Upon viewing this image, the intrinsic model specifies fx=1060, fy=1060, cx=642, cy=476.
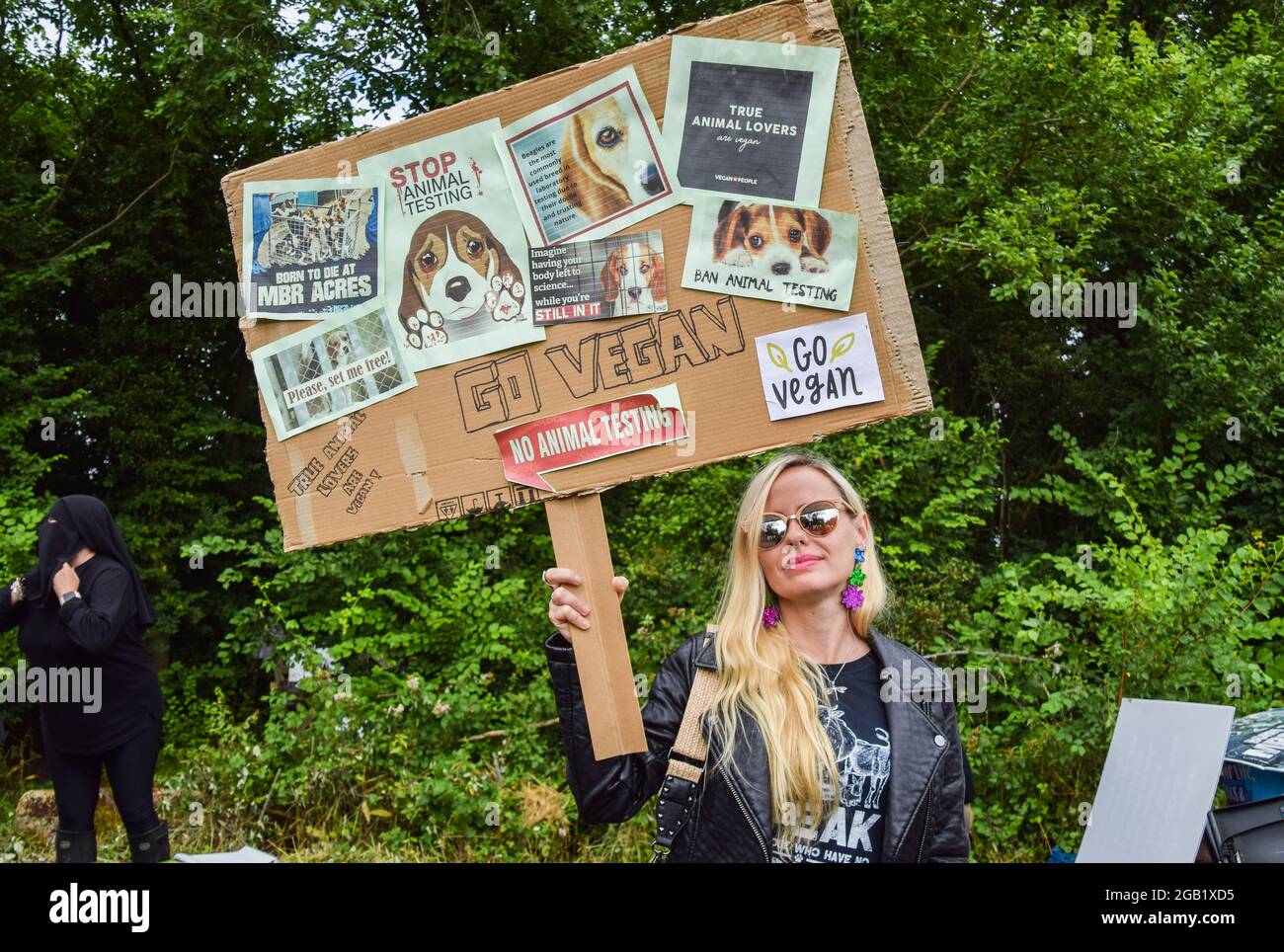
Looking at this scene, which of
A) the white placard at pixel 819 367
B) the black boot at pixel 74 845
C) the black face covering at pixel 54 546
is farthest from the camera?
the black face covering at pixel 54 546

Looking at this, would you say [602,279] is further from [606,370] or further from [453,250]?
[453,250]

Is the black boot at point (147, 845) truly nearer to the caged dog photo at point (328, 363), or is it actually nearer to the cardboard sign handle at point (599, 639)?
the caged dog photo at point (328, 363)

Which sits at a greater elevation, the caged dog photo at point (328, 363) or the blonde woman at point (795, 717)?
the caged dog photo at point (328, 363)

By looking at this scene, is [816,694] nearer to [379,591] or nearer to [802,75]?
[802,75]

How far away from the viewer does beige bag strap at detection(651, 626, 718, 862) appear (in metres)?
2.08

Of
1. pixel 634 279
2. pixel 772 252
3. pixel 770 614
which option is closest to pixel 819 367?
pixel 772 252

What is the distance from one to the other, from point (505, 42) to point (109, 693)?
559cm

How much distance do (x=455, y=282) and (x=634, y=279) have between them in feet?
1.29

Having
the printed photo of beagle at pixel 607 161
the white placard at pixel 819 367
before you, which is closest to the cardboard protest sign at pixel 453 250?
the printed photo of beagle at pixel 607 161

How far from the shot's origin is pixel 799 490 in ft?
7.49

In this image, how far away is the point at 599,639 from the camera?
2143 millimetres

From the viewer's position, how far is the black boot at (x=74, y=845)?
4035 millimetres

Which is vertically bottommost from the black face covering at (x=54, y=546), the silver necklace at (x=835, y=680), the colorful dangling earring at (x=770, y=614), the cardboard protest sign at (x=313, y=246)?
the silver necklace at (x=835, y=680)

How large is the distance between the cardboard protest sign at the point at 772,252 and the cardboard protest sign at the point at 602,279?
0.25 ft
